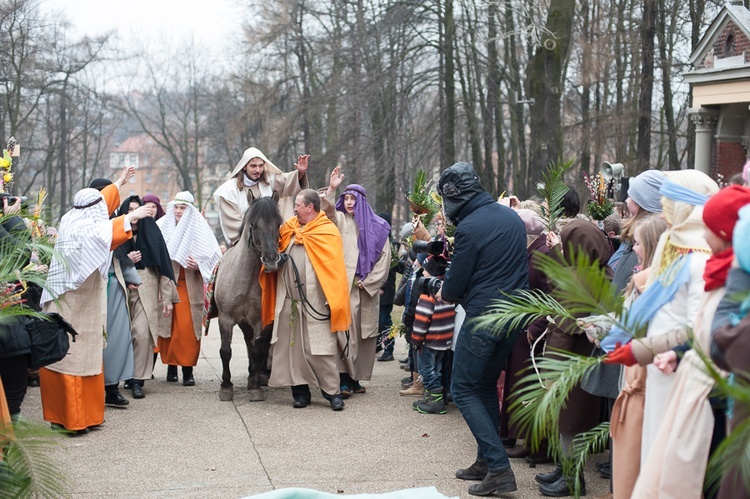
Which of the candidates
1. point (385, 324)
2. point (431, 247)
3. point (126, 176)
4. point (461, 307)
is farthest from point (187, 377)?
point (431, 247)

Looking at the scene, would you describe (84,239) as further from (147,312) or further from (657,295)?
(657,295)

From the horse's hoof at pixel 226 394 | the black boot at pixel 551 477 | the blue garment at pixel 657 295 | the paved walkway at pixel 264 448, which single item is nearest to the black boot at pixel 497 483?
the paved walkway at pixel 264 448

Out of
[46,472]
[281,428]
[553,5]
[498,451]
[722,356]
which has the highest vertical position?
[553,5]

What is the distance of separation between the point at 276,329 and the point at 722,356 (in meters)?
5.72

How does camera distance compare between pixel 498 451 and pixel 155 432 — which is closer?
pixel 498 451

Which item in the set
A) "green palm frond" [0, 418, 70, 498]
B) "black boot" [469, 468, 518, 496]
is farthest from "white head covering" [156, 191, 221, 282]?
"green palm frond" [0, 418, 70, 498]

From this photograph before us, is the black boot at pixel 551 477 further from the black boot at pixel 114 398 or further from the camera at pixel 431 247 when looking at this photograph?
the black boot at pixel 114 398

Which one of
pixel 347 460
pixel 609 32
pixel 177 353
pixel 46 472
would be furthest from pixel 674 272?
pixel 609 32

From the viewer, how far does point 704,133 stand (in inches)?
997

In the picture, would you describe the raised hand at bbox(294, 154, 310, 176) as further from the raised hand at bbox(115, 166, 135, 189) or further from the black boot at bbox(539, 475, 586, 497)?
the black boot at bbox(539, 475, 586, 497)

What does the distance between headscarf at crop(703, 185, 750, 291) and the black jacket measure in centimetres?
214

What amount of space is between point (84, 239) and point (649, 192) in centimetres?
441

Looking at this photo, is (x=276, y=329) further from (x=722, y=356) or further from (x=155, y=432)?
(x=722, y=356)

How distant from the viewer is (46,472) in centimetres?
364
